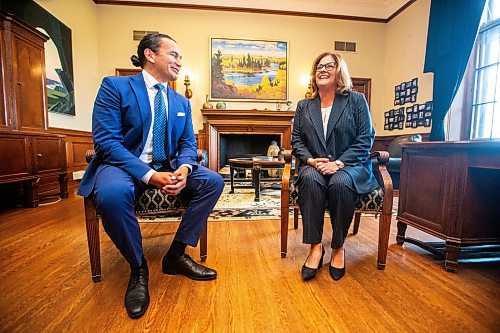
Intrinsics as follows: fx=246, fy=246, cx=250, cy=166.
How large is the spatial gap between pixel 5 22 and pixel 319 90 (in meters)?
3.32

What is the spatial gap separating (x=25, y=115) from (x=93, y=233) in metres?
2.60

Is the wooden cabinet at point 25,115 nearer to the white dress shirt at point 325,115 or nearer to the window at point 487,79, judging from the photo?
the white dress shirt at point 325,115

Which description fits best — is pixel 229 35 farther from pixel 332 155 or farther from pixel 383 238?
pixel 383 238

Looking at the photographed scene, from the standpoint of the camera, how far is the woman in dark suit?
1.33 meters

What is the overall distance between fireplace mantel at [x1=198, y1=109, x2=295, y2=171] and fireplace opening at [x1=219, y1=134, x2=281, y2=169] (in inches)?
11.0

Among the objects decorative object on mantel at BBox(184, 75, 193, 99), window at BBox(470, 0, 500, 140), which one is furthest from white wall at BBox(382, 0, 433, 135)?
decorative object on mantel at BBox(184, 75, 193, 99)

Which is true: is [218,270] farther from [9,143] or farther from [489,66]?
[489,66]

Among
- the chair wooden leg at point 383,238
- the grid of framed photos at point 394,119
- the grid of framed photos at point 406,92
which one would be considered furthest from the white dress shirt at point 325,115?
the grid of framed photos at point 394,119

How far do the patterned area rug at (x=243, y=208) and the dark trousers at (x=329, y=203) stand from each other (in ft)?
3.58

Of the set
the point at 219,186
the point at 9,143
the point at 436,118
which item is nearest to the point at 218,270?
the point at 219,186

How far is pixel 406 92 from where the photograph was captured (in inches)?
179

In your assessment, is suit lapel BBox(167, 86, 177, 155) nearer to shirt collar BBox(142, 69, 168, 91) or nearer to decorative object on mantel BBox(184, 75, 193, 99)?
shirt collar BBox(142, 69, 168, 91)

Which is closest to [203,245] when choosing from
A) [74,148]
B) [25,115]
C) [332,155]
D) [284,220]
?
[284,220]

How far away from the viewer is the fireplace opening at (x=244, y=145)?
5.36m
